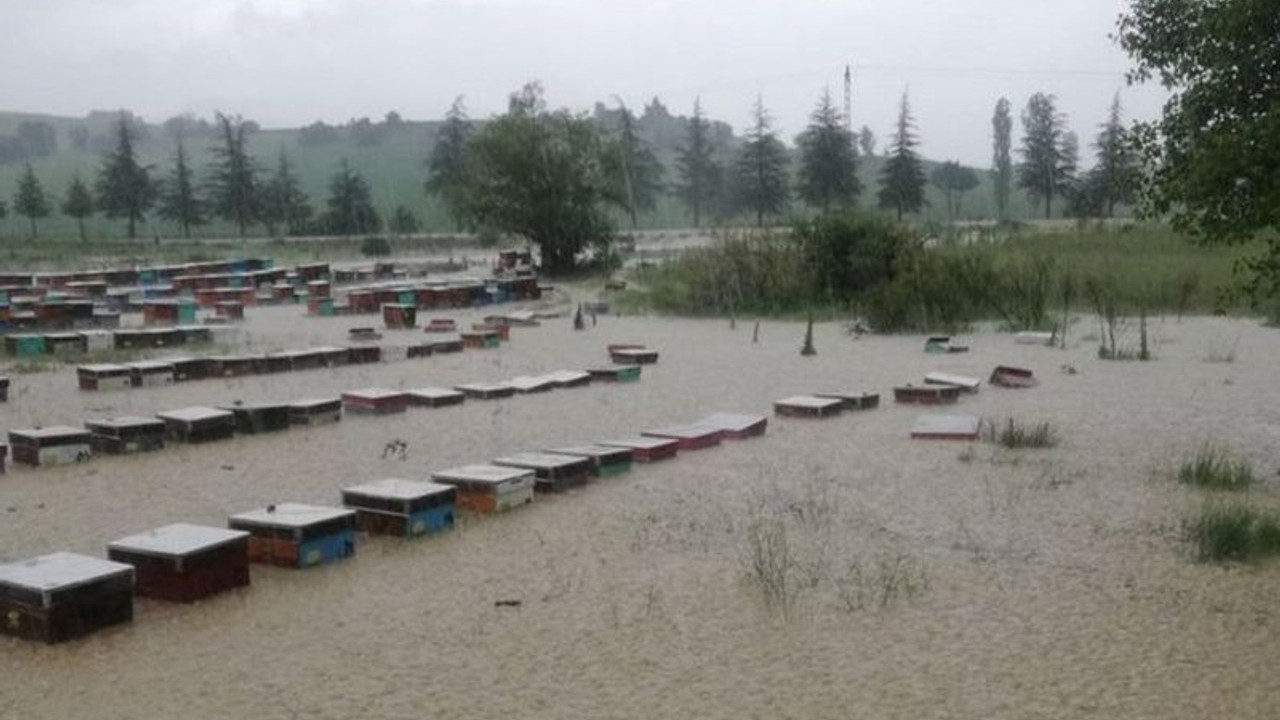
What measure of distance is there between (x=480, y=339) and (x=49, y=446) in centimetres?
880

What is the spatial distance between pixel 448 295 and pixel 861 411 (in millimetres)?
14355

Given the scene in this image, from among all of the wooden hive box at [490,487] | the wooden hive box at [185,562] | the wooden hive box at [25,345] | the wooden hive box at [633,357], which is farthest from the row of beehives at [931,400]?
the wooden hive box at [25,345]

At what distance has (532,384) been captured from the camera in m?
13.2

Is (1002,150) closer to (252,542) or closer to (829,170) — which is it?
(829,170)

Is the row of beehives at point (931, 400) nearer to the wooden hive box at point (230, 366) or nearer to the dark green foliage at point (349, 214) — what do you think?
the wooden hive box at point (230, 366)

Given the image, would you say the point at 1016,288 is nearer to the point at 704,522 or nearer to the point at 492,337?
the point at 492,337

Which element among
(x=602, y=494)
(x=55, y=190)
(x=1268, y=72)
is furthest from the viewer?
(x=55, y=190)

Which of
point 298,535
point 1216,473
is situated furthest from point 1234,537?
point 298,535

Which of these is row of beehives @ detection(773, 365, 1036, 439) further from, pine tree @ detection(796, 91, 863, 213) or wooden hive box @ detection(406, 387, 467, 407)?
pine tree @ detection(796, 91, 863, 213)

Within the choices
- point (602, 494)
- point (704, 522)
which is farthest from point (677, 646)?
point (602, 494)

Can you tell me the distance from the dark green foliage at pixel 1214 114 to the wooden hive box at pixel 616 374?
22.9 ft

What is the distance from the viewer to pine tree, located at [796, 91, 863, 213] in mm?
56719

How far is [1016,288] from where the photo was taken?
20047 millimetres

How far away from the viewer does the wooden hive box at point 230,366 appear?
14461 mm
